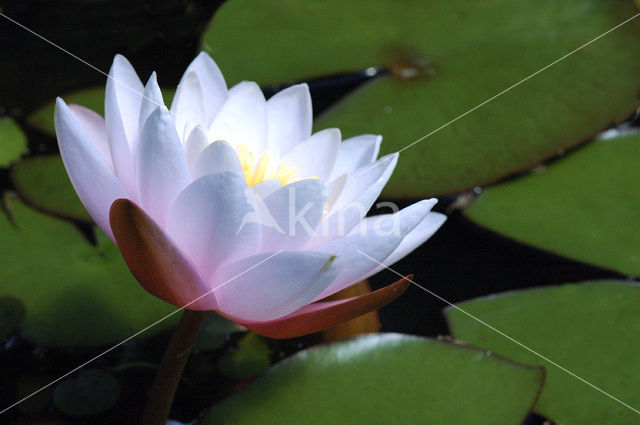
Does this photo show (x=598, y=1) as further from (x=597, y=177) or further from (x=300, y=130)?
(x=300, y=130)

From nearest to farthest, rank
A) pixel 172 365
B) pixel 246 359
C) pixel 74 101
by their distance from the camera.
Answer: pixel 172 365 → pixel 246 359 → pixel 74 101

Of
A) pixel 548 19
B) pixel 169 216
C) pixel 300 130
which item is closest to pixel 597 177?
pixel 548 19

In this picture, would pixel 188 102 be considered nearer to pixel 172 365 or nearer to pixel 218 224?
pixel 218 224

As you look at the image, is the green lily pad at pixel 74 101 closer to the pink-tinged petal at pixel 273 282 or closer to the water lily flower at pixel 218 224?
the water lily flower at pixel 218 224

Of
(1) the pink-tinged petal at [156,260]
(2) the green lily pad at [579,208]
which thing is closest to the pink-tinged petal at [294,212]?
(1) the pink-tinged petal at [156,260]

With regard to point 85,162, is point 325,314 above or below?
below

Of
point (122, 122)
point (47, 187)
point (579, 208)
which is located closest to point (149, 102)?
point (122, 122)
